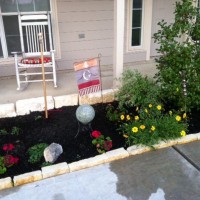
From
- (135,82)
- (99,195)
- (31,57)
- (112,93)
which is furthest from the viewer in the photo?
(31,57)

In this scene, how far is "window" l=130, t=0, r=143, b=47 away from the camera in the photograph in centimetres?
533

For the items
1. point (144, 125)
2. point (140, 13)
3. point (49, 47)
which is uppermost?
point (140, 13)

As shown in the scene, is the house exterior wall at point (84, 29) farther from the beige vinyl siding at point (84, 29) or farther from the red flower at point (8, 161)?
the red flower at point (8, 161)

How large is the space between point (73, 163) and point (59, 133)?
24.2 inches

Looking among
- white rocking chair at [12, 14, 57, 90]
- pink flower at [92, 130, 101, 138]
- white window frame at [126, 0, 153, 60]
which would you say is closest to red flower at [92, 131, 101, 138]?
pink flower at [92, 130, 101, 138]

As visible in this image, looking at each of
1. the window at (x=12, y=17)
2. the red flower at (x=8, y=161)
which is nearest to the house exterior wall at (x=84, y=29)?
the window at (x=12, y=17)

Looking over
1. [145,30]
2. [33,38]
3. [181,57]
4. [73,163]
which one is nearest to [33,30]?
[33,38]

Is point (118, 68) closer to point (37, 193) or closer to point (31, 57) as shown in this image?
point (31, 57)

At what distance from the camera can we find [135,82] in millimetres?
3592

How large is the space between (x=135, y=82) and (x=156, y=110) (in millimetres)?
528

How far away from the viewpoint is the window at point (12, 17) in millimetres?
4527

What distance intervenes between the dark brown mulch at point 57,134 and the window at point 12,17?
1.77 meters

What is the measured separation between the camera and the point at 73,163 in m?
2.69

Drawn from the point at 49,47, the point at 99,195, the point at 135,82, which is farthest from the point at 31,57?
the point at 99,195
